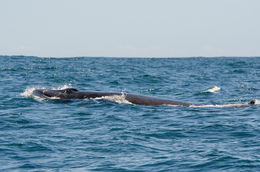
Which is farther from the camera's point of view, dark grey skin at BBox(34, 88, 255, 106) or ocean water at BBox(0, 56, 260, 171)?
dark grey skin at BBox(34, 88, 255, 106)

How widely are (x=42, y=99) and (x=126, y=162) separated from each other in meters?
11.6

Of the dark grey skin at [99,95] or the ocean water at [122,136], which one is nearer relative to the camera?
the ocean water at [122,136]

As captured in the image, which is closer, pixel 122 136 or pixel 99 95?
pixel 122 136

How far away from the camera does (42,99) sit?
21.4 m

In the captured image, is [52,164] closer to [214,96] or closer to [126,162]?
[126,162]

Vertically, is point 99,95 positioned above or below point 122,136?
above

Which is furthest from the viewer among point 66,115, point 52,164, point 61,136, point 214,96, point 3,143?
point 214,96

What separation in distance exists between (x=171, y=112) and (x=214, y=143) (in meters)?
5.57

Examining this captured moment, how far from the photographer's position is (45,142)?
12.6m

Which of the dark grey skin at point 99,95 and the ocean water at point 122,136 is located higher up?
the dark grey skin at point 99,95

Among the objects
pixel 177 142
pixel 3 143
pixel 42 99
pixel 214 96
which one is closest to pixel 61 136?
pixel 3 143

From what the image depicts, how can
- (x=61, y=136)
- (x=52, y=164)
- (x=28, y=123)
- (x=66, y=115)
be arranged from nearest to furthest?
(x=52, y=164) < (x=61, y=136) < (x=28, y=123) < (x=66, y=115)

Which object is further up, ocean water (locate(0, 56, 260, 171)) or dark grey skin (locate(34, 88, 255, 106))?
dark grey skin (locate(34, 88, 255, 106))

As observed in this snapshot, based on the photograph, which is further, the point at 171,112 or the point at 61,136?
the point at 171,112
